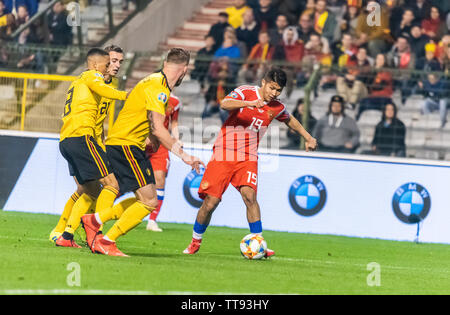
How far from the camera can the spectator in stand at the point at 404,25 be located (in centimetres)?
1873

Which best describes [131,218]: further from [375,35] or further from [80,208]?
[375,35]

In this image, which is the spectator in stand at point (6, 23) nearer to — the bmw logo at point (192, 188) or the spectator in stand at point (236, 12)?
the spectator in stand at point (236, 12)

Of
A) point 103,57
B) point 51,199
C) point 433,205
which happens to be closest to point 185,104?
point 51,199

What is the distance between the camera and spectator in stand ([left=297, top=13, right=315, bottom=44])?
19.2m

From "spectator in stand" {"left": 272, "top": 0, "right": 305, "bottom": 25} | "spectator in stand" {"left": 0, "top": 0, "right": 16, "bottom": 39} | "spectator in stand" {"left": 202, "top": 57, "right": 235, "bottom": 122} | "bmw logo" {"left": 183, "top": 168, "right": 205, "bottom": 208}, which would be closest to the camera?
"bmw logo" {"left": 183, "top": 168, "right": 205, "bottom": 208}

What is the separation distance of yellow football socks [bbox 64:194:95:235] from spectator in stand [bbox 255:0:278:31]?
9.69m

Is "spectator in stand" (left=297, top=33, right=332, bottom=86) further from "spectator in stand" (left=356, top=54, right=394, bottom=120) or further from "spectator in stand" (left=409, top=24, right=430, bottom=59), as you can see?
"spectator in stand" (left=409, top=24, right=430, bottom=59)

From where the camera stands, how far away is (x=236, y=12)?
68.0 ft

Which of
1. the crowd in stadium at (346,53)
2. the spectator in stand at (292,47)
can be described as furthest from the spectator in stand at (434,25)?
the spectator in stand at (292,47)

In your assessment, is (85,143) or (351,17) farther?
(351,17)

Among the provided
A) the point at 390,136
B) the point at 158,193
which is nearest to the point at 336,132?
the point at 390,136

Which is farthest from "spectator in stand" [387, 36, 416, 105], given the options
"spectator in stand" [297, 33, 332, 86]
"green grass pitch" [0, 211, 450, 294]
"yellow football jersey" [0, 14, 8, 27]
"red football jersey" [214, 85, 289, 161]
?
"yellow football jersey" [0, 14, 8, 27]

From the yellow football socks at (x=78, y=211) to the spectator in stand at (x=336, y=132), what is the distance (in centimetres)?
677

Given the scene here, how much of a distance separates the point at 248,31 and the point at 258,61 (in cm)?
258
